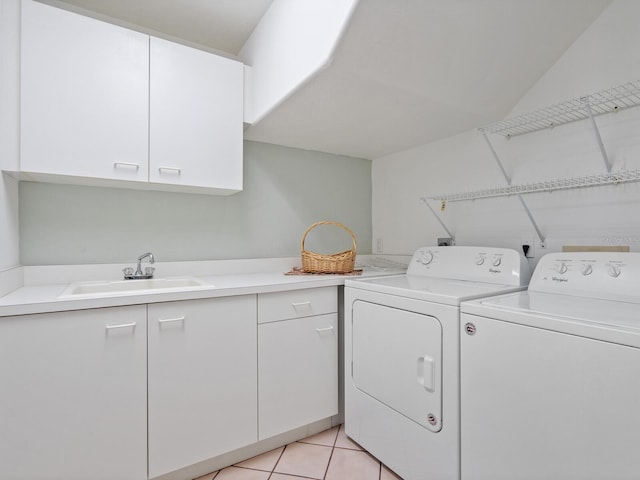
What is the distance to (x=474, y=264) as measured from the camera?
5.89ft

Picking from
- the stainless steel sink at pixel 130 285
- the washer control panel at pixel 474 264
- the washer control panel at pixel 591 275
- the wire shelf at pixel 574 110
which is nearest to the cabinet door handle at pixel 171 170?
the stainless steel sink at pixel 130 285

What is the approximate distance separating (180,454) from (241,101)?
1839 millimetres

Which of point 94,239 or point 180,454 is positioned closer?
point 180,454

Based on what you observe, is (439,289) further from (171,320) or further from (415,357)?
(171,320)

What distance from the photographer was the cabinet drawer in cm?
171

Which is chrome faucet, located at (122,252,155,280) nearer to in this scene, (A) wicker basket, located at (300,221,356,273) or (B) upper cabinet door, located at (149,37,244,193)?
(B) upper cabinet door, located at (149,37,244,193)

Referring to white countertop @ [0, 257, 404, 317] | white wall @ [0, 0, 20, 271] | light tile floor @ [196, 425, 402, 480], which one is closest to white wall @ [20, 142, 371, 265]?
white countertop @ [0, 257, 404, 317]

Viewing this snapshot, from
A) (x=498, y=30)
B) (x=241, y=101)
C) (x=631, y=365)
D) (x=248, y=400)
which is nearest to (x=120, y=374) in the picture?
(x=248, y=400)

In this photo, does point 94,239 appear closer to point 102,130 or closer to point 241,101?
point 102,130

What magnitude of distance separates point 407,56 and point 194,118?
1138 mm

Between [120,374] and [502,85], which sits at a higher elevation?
[502,85]

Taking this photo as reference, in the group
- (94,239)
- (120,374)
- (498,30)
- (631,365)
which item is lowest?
(120,374)

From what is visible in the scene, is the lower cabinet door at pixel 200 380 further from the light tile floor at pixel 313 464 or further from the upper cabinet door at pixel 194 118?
the upper cabinet door at pixel 194 118

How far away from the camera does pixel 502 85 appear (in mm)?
1762
